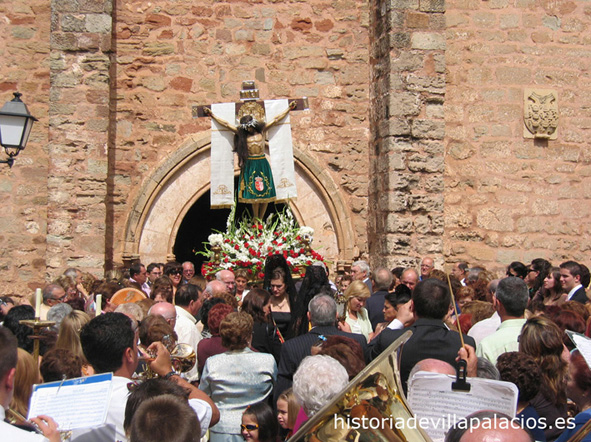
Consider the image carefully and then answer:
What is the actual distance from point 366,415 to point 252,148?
23.6 ft

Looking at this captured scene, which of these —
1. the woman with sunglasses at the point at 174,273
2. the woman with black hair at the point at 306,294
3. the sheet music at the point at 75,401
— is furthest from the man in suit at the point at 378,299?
the sheet music at the point at 75,401

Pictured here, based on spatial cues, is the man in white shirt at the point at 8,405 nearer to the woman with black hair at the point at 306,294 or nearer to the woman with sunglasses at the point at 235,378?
the woman with sunglasses at the point at 235,378

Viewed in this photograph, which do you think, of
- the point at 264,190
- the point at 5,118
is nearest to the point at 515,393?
the point at 5,118

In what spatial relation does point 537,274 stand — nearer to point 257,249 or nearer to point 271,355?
point 257,249

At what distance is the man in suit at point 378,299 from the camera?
667 cm

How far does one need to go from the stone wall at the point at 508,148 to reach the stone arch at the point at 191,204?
5.31 ft

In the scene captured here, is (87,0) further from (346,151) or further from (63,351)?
(63,351)

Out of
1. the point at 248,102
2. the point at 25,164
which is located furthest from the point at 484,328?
the point at 25,164

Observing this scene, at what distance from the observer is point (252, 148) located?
9336mm

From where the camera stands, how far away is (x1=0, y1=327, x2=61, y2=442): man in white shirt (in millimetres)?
2273

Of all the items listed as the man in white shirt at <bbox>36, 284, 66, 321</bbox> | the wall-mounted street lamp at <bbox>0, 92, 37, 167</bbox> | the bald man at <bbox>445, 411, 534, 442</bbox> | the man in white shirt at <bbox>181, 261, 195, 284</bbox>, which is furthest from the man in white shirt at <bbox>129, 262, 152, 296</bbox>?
the bald man at <bbox>445, 411, 534, 442</bbox>

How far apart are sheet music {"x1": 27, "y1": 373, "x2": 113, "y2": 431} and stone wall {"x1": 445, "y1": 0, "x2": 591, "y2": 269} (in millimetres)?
8042

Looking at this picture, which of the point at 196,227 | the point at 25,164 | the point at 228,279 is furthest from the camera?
the point at 196,227

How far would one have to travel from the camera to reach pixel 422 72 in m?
9.50
